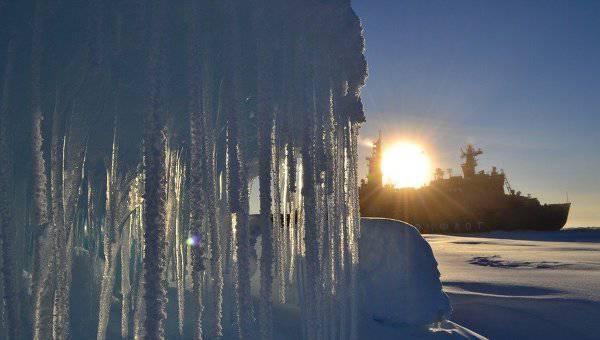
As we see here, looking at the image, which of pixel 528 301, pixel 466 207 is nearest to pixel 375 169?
pixel 466 207

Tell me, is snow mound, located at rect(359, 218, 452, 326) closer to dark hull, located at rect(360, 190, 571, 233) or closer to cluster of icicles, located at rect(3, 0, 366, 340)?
cluster of icicles, located at rect(3, 0, 366, 340)

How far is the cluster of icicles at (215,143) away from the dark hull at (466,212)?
3737 cm

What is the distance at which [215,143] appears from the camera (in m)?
2.40

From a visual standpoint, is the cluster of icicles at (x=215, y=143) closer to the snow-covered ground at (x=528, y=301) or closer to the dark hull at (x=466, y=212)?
the snow-covered ground at (x=528, y=301)

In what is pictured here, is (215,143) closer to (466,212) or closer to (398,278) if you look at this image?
(398,278)

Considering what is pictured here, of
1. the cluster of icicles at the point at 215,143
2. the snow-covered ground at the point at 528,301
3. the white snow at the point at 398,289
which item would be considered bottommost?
the snow-covered ground at the point at 528,301

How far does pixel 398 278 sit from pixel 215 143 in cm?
332

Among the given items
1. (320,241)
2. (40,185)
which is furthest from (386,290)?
(40,185)

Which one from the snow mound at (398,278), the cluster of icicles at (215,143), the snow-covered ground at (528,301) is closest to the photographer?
the cluster of icicles at (215,143)

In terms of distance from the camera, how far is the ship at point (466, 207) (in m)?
40.1

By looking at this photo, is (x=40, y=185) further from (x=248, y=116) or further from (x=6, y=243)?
(x=248, y=116)

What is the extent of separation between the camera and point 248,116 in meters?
3.39

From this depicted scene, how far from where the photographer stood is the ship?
40.1 meters

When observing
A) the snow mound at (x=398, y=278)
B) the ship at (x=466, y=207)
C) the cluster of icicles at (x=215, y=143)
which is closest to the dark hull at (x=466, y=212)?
the ship at (x=466, y=207)
